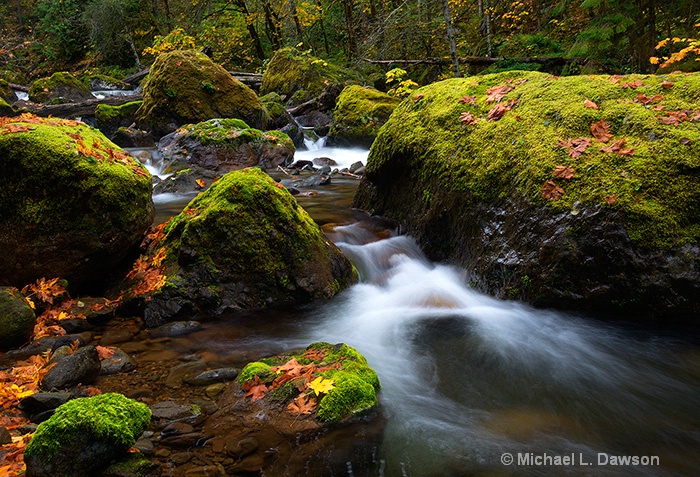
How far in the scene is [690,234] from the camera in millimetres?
3984

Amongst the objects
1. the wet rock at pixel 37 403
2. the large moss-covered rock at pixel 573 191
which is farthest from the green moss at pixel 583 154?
the wet rock at pixel 37 403

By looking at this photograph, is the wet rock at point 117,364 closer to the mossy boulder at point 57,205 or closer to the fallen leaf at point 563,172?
the mossy boulder at point 57,205

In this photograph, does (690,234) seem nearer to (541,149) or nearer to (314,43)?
(541,149)

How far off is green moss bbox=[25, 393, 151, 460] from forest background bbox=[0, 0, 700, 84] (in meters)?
9.94

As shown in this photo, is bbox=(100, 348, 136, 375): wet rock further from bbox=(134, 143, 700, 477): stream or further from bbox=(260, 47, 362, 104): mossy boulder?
bbox=(260, 47, 362, 104): mossy boulder

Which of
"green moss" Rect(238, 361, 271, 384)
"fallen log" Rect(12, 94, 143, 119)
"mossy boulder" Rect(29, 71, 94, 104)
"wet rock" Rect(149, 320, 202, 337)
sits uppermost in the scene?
"mossy boulder" Rect(29, 71, 94, 104)

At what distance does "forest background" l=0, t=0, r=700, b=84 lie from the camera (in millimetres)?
10359

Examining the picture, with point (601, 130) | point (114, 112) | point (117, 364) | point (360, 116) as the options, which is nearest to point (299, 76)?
Result: point (360, 116)

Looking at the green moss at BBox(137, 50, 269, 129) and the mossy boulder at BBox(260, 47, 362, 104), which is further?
the mossy boulder at BBox(260, 47, 362, 104)

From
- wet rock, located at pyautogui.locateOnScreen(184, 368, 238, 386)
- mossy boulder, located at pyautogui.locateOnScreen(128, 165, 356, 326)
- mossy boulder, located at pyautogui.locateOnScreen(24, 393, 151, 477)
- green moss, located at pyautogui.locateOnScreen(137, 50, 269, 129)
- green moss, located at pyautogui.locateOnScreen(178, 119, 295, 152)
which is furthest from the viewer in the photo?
green moss, located at pyautogui.locateOnScreen(137, 50, 269, 129)

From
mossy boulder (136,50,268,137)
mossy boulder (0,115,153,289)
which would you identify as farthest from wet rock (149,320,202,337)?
mossy boulder (136,50,268,137)

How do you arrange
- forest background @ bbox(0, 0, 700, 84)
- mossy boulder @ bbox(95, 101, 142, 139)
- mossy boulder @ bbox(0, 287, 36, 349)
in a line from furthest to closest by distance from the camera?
mossy boulder @ bbox(95, 101, 142, 139) → forest background @ bbox(0, 0, 700, 84) → mossy boulder @ bbox(0, 287, 36, 349)

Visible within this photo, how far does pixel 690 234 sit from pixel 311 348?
3.67 m

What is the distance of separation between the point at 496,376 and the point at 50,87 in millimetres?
24695
